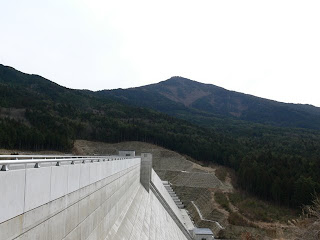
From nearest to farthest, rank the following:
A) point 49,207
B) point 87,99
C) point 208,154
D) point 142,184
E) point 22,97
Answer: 1. point 49,207
2. point 142,184
3. point 208,154
4. point 22,97
5. point 87,99

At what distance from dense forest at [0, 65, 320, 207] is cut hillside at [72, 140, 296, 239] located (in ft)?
11.8

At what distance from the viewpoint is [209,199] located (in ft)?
182

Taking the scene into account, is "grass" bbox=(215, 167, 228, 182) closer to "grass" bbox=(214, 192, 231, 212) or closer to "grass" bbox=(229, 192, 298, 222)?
"grass" bbox=(214, 192, 231, 212)

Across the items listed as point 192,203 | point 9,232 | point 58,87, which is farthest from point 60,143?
point 58,87

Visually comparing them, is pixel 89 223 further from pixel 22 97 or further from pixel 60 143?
pixel 22 97

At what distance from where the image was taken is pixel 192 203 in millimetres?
57281

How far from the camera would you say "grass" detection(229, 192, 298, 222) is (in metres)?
45.0

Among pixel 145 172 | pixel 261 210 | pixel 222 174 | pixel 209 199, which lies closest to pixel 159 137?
pixel 222 174

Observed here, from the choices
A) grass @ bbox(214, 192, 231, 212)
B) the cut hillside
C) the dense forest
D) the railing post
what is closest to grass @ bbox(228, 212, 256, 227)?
the cut hillside

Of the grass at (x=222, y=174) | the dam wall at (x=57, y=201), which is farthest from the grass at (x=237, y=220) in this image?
the dam wall at (x=57, y=201)

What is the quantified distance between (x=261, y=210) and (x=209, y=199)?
404 inches

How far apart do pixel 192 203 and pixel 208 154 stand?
32803 millimetres

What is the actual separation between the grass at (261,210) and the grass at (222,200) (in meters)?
1.18

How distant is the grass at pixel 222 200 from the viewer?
166 ft
